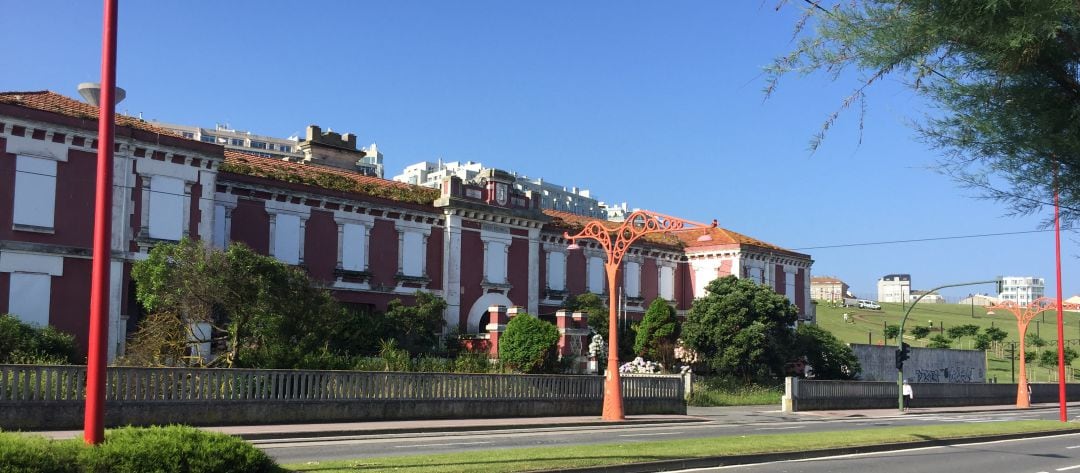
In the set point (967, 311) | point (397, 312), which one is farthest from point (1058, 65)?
point (967, 311)

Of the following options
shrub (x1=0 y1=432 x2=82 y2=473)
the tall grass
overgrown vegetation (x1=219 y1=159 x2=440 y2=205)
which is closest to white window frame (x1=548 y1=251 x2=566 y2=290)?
overgrown vegetation (x1=219 y1=159 x2=440 y2=205)

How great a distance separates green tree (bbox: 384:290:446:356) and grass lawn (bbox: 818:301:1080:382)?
52.0 meters

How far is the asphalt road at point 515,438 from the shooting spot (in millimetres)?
16500

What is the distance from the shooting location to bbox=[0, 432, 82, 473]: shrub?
7.99 meters

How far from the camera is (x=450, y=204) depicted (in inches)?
1608

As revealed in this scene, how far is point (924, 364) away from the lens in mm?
54719

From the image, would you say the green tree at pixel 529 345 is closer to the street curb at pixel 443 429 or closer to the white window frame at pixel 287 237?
the street curb at pixel 443 429

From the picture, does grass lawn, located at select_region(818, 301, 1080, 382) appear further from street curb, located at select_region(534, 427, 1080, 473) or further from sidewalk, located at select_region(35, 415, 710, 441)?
street curb, located at select_region(534, 427, 1080, 473)

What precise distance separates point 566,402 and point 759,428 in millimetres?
6076

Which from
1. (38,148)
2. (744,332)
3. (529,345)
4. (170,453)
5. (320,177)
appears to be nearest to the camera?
(170,453)

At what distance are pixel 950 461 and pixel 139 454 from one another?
14.4 meters

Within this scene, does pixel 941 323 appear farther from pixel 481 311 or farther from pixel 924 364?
pixel 481 311

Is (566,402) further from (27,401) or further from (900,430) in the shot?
(27,401)

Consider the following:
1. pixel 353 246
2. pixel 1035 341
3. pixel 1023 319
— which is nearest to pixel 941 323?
pixel 1035 341
